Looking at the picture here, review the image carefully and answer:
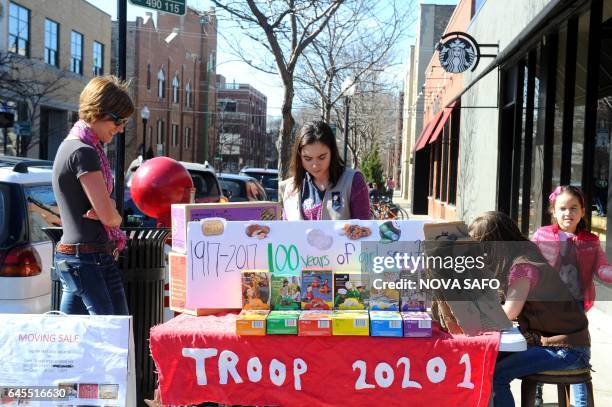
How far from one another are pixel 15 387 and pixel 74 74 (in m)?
31.5

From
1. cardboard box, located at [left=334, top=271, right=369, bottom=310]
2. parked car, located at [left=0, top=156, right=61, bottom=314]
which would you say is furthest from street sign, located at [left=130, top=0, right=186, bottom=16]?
cardboard box, located at [left=334, top=271, right=369, bottom=310]

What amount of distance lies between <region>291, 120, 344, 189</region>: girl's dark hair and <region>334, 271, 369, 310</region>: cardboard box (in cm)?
90

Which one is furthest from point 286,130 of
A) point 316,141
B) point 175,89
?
point 175,89

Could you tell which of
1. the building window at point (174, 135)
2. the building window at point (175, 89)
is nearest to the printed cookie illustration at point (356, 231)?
the building window at point (174, 135)

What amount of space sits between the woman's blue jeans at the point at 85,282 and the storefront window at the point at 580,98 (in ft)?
19.9

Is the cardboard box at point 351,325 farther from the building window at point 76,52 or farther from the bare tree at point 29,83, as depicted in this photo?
the building window at point 76,52

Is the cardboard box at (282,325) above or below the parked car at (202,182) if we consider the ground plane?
below

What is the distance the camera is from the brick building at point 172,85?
42.0m

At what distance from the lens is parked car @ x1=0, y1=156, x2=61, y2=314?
4641mm

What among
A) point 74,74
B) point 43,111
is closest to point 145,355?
point 43,111

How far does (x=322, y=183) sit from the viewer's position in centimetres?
397

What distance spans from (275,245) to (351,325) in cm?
55

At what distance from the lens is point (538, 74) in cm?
972

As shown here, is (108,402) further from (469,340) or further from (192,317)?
(469,340)
